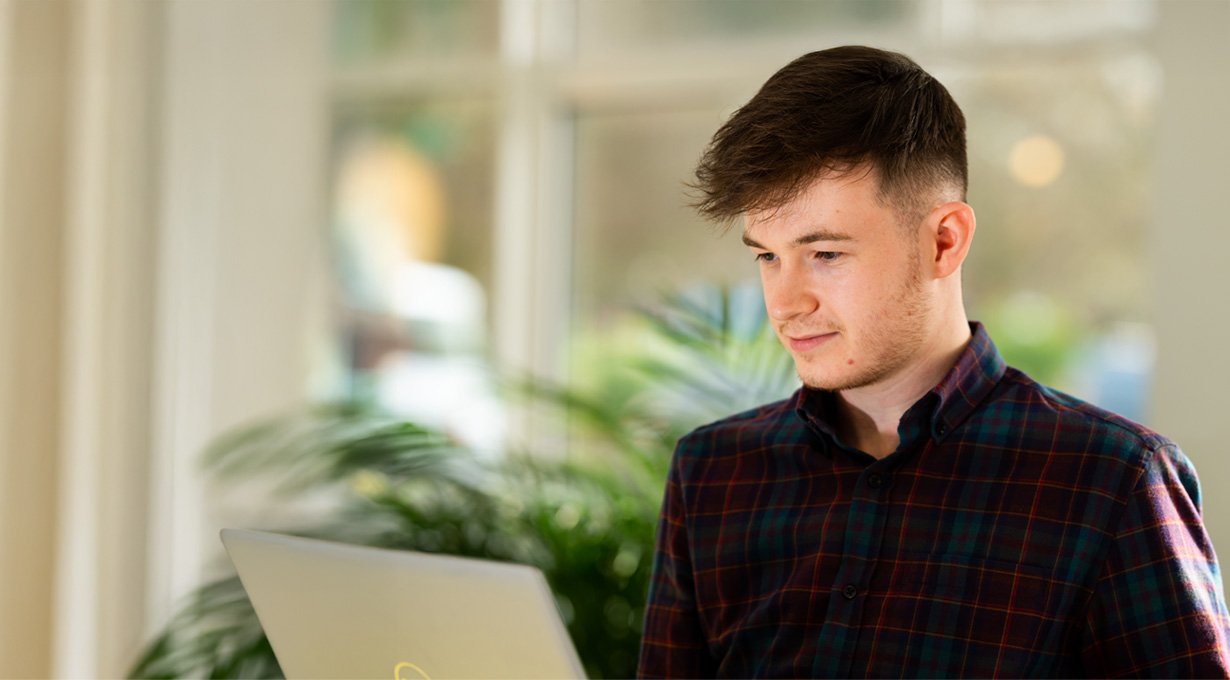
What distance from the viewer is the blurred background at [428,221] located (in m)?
2.39

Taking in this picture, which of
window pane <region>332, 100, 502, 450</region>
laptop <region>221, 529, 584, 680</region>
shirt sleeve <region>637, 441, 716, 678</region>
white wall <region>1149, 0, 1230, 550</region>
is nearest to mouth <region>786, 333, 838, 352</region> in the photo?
shirt sleeve <region>637, 441, 716, 678</region>

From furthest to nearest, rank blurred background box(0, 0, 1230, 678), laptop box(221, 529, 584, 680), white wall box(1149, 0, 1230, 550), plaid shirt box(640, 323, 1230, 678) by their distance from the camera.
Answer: blurred background box(0, 0, 1230, 678) < white wall box(1149, 0, 1230, 550) < plaid shirt box(640, 323, 1230, 678) < laptop box(221, 529, 584, 680)

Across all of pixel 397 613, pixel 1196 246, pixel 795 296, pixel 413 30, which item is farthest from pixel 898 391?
pixel 413 30

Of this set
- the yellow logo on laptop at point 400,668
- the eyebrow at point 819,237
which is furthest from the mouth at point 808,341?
the yellow logo on laptop at point 400,668

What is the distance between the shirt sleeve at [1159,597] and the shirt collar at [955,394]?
0.19m

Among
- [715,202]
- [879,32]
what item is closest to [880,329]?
[715,202]

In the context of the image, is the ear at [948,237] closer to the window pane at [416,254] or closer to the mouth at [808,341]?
the mouth at [808,341]

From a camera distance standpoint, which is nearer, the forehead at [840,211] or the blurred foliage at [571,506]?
the forehead at [840,211]

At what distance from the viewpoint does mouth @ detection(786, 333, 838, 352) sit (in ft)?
3.81

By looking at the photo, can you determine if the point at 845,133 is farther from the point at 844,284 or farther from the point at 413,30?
the point at 413,30

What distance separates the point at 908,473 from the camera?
45.8 inches

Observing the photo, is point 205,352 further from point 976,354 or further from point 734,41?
point 976,354

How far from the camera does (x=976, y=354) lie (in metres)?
1.20

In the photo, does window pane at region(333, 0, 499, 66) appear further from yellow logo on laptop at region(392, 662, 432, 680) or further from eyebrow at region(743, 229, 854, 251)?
yellow logo on laptop at region(392, 662, 432, 680)
